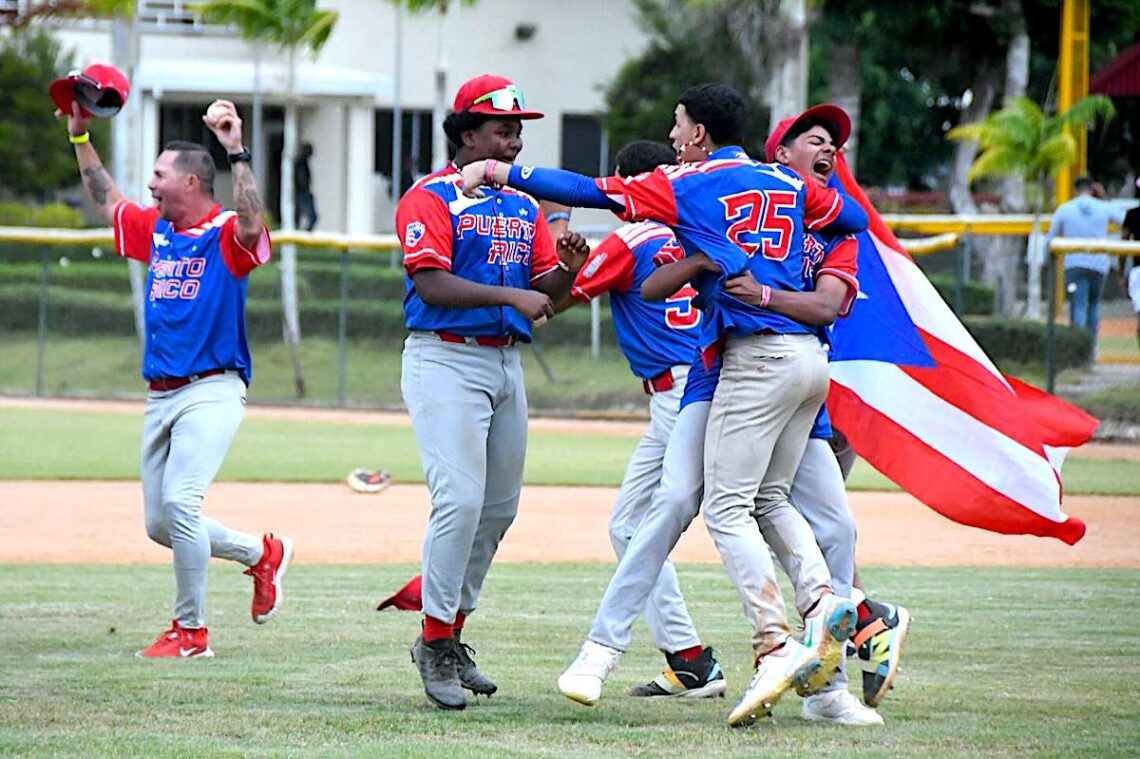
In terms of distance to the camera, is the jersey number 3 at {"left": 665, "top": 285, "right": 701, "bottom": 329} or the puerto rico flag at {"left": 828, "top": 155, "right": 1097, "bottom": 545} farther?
the puerto rico flag at {"left": 828, "top": 155, "right": 1097, "bottom": 545}

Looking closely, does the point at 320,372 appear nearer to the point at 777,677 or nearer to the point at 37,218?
the point at 37,218

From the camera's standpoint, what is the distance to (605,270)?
6602 mm

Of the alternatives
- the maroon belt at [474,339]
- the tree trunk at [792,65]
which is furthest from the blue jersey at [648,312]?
the tree trunk at [792,65]

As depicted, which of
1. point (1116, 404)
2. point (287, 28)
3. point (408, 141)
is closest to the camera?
point (1116, 404)

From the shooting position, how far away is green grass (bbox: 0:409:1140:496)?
1514 centimetres

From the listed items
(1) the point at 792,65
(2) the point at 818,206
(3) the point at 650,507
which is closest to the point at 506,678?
(3) the point at 650,507

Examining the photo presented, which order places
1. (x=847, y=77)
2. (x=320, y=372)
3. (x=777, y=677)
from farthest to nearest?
(x=847, y=77) < (x=320, y=372) < (x=777, y=677)

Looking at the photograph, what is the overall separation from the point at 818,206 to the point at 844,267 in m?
0.27

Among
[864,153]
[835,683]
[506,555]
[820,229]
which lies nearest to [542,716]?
[835,683]

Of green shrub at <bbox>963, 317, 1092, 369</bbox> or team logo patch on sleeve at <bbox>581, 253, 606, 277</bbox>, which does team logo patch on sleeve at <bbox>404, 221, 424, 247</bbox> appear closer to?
team logo patch on sleeve at <bbox>581, 253, 606, 277</bbox>

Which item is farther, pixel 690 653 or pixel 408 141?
pixel 408 141

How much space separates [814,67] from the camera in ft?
126

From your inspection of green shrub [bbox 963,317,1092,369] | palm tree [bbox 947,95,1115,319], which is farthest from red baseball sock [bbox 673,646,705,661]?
palm tree [bbox 947,95,1115,319]

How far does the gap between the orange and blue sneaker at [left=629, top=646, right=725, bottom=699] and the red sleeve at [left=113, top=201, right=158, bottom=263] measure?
2894mm
